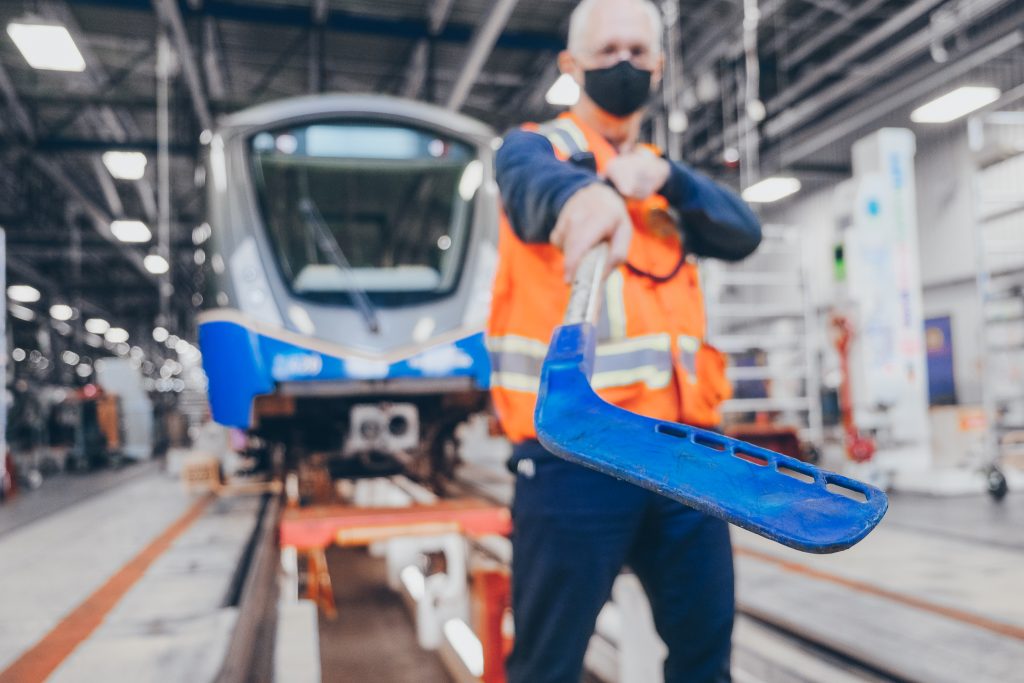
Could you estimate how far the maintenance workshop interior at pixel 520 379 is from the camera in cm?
129

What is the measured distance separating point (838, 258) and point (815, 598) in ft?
18.1

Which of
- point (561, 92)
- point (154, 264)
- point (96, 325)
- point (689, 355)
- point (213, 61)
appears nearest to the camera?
point (689, 355)

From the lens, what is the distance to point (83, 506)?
8.34m

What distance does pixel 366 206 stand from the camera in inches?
202

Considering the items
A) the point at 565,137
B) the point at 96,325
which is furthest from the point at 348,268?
the point at 96,325

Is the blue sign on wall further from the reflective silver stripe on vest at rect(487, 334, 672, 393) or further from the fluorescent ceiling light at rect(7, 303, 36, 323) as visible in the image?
the fluorescent ceiling light at rect(7, 303, 36, 323)

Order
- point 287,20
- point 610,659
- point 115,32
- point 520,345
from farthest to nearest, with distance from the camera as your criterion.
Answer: point 115,32 → point 287,20 → point 610,659 → point 520,345

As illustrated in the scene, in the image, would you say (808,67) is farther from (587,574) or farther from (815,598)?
(587,574)

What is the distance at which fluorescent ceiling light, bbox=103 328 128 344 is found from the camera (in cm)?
3972

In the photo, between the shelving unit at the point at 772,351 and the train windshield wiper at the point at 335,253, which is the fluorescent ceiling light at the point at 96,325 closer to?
the shelving unit at the point at 772,351

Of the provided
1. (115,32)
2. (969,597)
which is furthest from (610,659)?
(115,32)

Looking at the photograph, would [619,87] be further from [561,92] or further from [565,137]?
[561,92]

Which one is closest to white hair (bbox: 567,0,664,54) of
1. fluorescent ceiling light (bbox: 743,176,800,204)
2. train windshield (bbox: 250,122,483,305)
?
train windshield (bbox: 250,122,483,305)

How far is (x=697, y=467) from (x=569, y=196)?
0.44 m
